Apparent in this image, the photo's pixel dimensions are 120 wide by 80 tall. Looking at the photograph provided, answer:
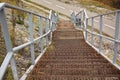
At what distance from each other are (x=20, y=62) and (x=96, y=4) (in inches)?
999

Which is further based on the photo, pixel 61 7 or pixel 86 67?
pixel 61 7

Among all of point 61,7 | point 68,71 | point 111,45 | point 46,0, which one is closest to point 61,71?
point 68,71

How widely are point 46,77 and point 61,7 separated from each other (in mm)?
27081

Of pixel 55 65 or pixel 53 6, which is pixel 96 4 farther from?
pixel 55 65

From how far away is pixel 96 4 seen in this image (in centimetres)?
3191

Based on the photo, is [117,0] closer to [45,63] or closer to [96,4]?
[96,4]

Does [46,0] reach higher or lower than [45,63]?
lower

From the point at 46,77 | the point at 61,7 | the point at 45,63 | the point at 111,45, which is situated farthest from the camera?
the point at 61,7

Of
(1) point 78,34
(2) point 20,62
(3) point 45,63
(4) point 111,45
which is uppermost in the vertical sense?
(3) point 45,63

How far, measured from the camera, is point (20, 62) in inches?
300

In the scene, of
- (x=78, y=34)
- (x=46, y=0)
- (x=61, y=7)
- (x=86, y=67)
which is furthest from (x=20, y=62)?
(x=46, y=0)

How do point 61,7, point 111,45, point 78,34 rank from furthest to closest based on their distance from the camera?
point 61,7 → point 111,45 → point 78,34

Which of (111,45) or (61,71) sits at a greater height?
(61,71)

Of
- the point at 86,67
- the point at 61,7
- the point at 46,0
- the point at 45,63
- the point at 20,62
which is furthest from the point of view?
the point at 46,0
